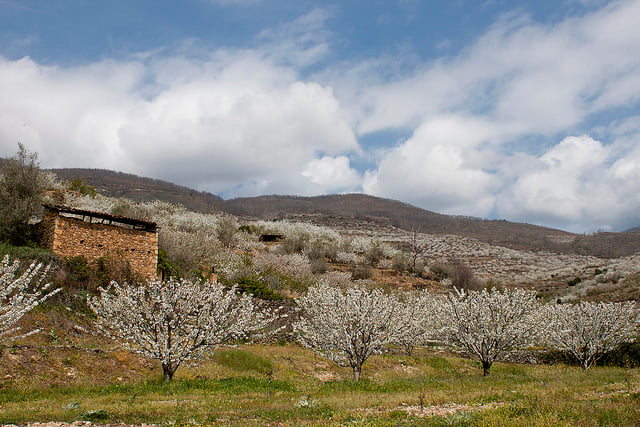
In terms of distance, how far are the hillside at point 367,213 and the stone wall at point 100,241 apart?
210 feet

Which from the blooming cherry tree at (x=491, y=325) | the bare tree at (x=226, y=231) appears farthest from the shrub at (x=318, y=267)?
the blooming cherry tree at (x=491, y=325)

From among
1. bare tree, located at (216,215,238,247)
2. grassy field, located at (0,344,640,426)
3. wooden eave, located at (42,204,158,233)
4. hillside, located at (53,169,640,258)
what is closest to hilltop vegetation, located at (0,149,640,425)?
grassy field, located at (0,344,640,426)

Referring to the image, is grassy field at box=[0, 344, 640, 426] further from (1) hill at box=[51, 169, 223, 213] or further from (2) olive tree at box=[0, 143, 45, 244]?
(1) hill at box=[51, 169, 223, 213]

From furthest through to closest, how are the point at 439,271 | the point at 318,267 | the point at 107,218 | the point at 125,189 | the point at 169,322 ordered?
the point at 125,189 → the point at 439,271 → the point at 318,267 → the point at 107,218 → the point at 169,322

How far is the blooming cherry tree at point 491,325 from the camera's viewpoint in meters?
15.0

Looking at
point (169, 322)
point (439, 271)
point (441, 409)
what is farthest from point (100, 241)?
point (439, 271)

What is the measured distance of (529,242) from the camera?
96.8m

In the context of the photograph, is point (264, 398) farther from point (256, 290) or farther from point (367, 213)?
point (367, 213)

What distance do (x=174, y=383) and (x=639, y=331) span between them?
910 inches

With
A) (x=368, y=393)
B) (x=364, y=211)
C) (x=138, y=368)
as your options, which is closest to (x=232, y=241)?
(x=138, y=368)

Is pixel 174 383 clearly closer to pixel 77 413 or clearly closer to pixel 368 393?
pixel 77 413

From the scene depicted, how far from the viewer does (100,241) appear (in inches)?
752

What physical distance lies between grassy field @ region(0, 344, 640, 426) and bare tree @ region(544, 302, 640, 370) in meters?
6.07

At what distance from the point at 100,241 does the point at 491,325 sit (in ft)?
58.5
